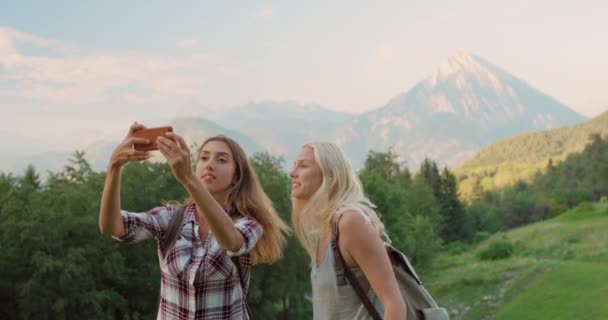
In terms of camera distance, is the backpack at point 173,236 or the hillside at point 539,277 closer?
the backpack at point 173,236

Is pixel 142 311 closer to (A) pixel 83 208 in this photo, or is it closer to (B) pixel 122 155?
(A) pixel 83 208

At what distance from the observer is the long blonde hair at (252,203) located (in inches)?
133

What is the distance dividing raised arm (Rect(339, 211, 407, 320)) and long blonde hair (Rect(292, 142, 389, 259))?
0.06 meters

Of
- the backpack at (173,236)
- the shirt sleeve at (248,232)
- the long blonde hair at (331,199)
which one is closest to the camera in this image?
the long blonde hair at (331,199)

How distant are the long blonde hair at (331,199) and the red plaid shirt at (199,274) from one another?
293mm

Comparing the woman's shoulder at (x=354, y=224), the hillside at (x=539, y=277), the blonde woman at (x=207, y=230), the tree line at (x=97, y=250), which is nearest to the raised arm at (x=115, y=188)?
the blonde woman at (x=207, y=230)

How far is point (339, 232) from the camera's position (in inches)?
114

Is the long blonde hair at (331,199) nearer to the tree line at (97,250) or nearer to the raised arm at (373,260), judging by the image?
the raised arm at (373,260)

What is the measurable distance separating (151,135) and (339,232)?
97cm

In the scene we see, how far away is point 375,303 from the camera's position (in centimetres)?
286

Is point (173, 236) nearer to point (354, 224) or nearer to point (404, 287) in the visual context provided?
point (354, 224)

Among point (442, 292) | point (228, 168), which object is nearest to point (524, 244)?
point (442, 292)

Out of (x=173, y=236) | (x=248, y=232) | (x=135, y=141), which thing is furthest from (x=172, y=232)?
(x=135, y=141)

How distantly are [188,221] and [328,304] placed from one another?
35.0 inches
